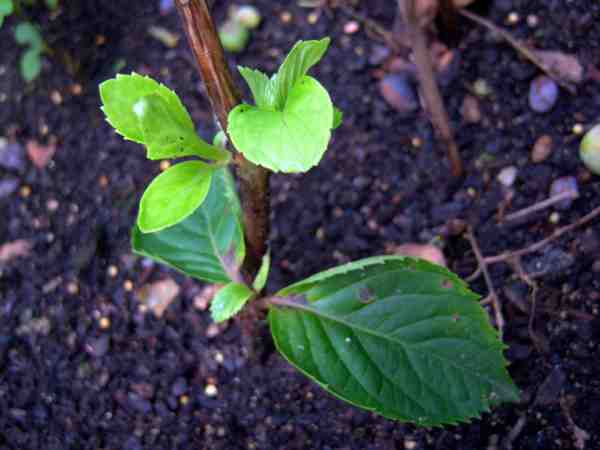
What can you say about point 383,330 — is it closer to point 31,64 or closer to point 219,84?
point 219,84

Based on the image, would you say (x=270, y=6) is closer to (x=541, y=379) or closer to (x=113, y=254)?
(x=113, y=254)

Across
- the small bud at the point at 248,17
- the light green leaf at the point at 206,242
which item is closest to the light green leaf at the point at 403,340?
the light green leaf at the point at 206,242

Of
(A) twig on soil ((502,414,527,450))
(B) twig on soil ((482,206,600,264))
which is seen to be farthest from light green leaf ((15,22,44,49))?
(A) twig on soil ((502,414,527,450))

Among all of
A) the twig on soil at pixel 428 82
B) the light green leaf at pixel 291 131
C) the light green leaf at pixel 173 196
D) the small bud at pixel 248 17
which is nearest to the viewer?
the light green leaf at pixel 291 131

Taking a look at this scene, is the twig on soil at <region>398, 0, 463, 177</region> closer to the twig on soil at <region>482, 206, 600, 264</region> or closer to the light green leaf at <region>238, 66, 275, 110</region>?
the twig on soil at <region>482, 206, 600, 264</region>

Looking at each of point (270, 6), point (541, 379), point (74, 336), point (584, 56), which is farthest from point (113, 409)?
point (584, 56)

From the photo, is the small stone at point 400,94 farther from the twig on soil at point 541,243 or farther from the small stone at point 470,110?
the twig on soil at point 541,243
